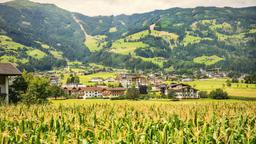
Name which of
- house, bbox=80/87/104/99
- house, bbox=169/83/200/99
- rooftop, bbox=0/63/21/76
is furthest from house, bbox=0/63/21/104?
house, bbox=80/87/104/99

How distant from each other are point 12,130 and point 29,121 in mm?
2650

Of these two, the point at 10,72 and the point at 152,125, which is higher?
the point at 10,72

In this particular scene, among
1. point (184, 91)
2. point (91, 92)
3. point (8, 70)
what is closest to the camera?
point (8, 70)

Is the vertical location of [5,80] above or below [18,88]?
above

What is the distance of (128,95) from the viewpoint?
→ 126875 mm

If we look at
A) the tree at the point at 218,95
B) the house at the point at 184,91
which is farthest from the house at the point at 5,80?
the house at the point at 184,91

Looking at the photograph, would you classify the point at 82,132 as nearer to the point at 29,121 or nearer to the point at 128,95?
the point at 29,121

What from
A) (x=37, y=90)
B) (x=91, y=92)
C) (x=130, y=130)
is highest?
(x=37, y=90)

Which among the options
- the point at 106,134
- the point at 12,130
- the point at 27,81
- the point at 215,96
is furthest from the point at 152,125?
the point at 215,96

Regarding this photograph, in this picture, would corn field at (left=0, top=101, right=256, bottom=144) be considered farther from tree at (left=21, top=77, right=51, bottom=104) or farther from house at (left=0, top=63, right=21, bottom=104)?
tree at (left=21, top=77, right=51, bottom=104)

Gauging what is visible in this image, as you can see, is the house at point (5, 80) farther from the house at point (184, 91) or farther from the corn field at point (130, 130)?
the house at point (184, 91)

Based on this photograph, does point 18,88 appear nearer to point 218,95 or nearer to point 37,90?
point 37,90

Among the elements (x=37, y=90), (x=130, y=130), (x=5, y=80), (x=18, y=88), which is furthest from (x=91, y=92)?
(x=130, y=130)

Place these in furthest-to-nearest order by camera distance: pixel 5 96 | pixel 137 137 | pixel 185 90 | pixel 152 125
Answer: pixel 185 90, pixel 5 96, pixel 152 125, pixel 137 137
